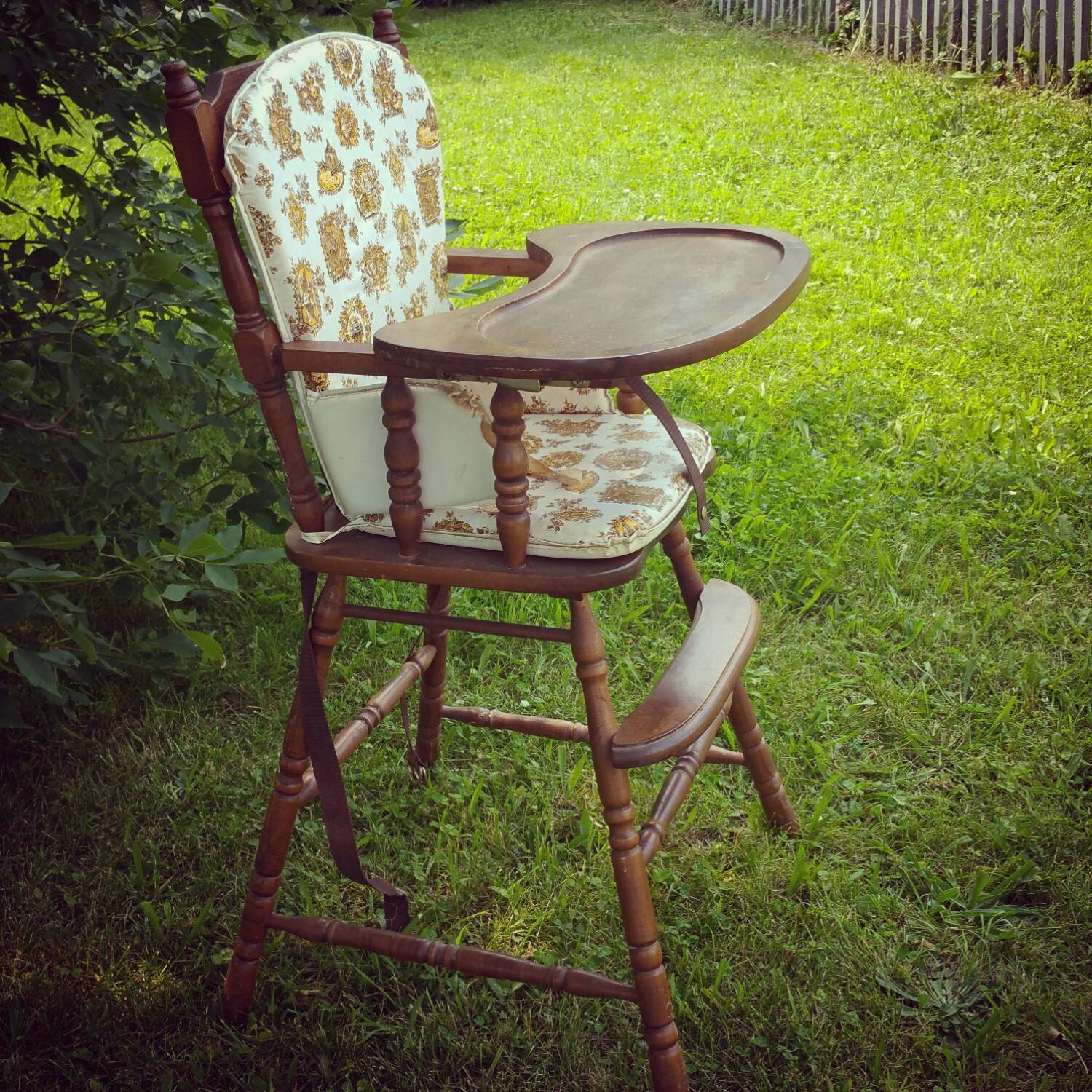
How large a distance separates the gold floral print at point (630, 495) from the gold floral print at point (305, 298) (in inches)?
19.7

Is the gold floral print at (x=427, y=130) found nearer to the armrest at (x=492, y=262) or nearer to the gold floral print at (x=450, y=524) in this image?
the armrest at (x=492, y=262)

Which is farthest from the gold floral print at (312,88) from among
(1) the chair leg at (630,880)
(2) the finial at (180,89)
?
(1) the chair leg at (630,880)

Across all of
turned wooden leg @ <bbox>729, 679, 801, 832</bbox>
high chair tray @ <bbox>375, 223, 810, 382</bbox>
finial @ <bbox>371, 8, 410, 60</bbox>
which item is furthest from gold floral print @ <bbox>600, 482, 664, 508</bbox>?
finial @ <bbox>371, 8, 410, 60</bbox>

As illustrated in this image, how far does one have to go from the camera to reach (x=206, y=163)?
1.47 m

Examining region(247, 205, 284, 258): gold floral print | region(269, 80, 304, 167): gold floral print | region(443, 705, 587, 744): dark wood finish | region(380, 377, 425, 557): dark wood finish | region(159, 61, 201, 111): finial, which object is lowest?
region(443, 705, 587, 744): dark wood finish

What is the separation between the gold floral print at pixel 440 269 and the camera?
2016 millimetres

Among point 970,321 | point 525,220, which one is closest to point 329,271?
point 970,321

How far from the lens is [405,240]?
6.28 feet

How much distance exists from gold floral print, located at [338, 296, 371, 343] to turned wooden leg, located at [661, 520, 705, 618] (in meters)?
0.61

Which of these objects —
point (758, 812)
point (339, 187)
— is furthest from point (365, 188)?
point (758, 812)

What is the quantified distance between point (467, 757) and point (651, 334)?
1.26 metres

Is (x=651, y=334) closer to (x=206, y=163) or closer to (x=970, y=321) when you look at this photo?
(x=206, y=163)

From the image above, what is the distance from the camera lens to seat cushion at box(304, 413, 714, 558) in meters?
1.55

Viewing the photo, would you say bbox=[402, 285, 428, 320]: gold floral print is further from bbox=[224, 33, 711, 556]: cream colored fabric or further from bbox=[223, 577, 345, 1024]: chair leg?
bbox=[223, 577, 345, 1024]: chair leg
